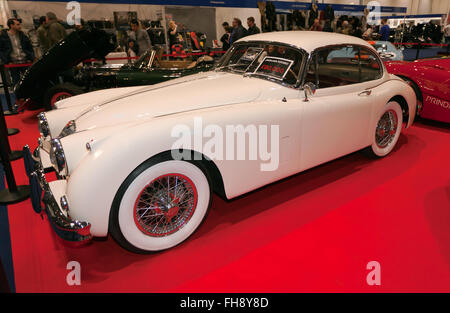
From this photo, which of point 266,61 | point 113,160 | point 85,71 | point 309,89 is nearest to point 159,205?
point 113,160

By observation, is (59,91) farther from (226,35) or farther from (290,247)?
(226,35)

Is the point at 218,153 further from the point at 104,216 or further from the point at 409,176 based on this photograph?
the point at 409,176

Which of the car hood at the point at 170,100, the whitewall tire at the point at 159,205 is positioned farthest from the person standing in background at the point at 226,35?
the whitewall tire at the point at 159,205

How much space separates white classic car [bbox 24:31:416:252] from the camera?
188cm

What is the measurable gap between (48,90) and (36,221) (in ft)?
11.8

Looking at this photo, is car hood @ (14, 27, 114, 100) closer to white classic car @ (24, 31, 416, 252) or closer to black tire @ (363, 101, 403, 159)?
white classic car @ (24, 31, 416, 252)

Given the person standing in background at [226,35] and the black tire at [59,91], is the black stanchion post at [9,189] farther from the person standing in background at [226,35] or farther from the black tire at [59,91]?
the person standing in background at [226,35]

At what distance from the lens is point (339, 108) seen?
2861 mm

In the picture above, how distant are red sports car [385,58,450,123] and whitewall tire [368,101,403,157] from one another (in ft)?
4.25

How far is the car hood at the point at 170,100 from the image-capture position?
231 cm

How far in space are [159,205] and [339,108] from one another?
1849mm

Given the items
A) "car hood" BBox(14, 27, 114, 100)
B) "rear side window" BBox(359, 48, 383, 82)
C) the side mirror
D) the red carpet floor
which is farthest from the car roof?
"car hood" BBox(14, 27, 114, 100)

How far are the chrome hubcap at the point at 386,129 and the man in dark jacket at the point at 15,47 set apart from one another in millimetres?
7535

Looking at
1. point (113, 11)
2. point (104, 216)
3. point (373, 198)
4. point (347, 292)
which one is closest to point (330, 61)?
point (373, 198)
